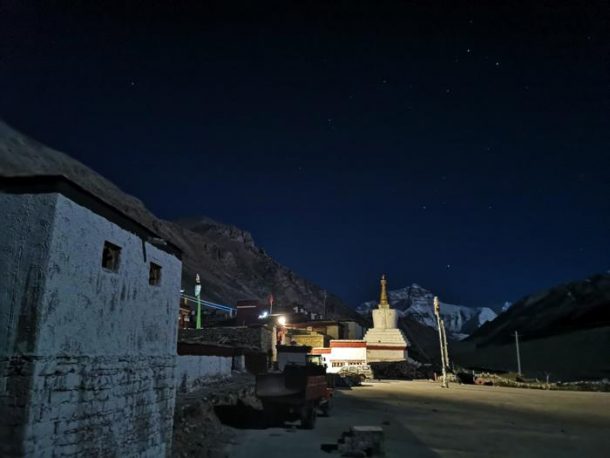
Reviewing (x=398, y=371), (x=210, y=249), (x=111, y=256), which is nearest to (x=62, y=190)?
(x=111, y=256)

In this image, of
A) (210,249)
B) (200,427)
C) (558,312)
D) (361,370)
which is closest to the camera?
(200,427)

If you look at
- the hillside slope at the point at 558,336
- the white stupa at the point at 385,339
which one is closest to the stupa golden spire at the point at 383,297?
the white stupa at the point at 385,339

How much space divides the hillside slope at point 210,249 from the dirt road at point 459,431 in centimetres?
7803

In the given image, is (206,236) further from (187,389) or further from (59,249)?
(59,249)

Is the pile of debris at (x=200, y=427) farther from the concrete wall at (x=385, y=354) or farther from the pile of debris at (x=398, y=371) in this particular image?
the concrete wall at (x=385, y=354)

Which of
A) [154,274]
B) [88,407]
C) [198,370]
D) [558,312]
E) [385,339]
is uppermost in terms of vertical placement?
[558,312]

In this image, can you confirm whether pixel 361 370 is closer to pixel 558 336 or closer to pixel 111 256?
pixel 111 256

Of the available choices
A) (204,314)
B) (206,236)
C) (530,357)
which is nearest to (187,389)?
(204,314)

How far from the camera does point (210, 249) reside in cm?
14012

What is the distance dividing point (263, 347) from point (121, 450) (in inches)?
984

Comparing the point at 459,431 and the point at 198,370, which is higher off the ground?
the point at 198,370

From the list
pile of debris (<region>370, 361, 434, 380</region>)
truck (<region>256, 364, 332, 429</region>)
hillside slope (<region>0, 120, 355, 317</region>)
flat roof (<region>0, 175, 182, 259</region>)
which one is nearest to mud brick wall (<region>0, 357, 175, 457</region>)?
flat roof (<region>0, 175, 182, 259</region>)

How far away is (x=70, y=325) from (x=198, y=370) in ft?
44.1

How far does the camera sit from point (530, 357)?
6612cm
